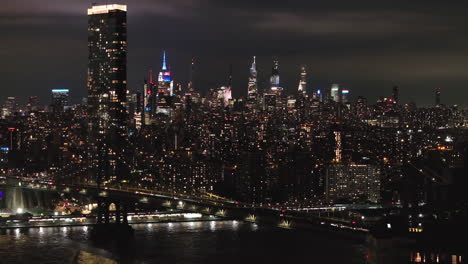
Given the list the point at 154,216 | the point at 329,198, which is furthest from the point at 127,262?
the point at 329,198

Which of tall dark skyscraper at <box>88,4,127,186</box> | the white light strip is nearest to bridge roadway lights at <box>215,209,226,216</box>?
tall dark skyscraper at <box>88,4,127,186</box>

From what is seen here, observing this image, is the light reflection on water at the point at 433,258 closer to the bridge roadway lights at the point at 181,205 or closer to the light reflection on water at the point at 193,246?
the light reflection on water at the point at 193,246

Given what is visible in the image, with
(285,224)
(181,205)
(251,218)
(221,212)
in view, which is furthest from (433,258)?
(181,205)

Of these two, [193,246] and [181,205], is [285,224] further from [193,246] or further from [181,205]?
[181,205]

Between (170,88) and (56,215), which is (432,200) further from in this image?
(170,88)

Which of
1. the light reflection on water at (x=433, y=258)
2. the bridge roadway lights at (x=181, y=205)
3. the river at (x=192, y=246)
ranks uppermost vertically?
the bridge roadway lights at (x=181, y=205)

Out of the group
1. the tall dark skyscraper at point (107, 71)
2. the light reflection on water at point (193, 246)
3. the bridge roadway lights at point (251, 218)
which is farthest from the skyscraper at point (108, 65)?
the bridge roadway lights at point (251, 218)
